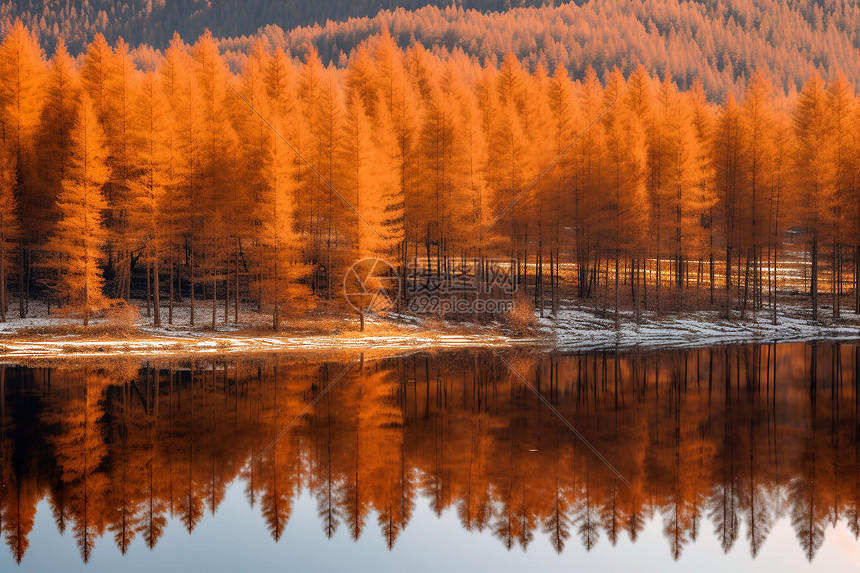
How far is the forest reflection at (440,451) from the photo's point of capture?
1255 cm

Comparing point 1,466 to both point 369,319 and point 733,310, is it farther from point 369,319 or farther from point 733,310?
point 733,310

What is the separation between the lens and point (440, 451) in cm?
1641

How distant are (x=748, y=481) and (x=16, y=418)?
1635 centimetres

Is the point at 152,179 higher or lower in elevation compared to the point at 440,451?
higher

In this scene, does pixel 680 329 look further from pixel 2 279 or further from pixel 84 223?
pixel 2 279

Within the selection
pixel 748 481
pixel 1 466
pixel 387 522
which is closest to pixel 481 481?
pixel 387 522

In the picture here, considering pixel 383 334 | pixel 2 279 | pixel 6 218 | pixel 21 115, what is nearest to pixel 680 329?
pixel 383 334

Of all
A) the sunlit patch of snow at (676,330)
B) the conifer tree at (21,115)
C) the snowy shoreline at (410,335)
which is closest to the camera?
the snowy shoreline at (410,335)

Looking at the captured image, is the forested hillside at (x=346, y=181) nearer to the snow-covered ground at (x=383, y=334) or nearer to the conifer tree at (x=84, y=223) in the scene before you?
the conifer tree at (x=84, y=223)

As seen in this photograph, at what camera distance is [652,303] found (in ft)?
163

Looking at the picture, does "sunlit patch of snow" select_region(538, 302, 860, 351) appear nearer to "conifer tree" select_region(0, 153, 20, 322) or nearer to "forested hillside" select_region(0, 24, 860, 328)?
"forested hillside" select_region(0, 24, 860, 328)

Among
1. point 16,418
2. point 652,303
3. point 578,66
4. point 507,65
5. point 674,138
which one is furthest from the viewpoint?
point 578,66

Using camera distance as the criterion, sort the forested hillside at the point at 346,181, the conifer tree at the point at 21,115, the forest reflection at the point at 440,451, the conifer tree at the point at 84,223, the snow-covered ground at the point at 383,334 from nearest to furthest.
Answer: the forest reflection at the point at 440,451
the snow-covered ground at the point at 383,334
the conifer tree at the point at 84,223
the forested hillside at the point at 346,181
the conifer tree at the point at 21,115

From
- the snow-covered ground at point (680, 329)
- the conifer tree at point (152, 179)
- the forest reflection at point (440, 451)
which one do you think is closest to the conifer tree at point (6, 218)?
the conifer tree at point (152, 179)
